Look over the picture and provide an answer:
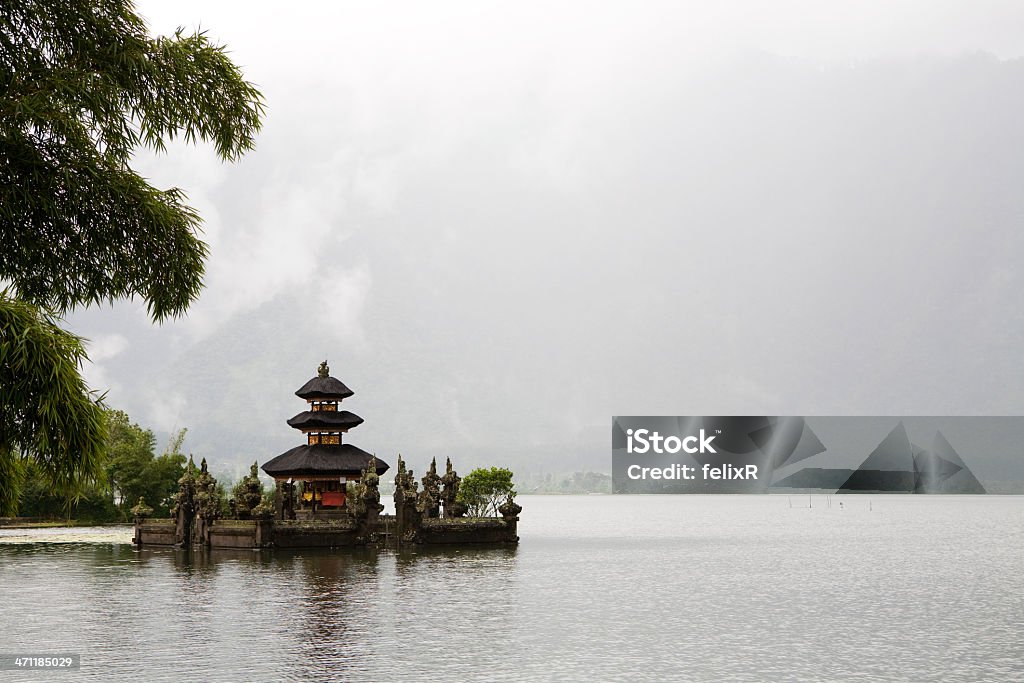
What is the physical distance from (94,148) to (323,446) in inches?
2227

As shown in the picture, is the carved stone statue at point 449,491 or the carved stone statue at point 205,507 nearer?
the carved stone statue at point 205,507

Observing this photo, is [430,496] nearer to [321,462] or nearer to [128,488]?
[321,462]

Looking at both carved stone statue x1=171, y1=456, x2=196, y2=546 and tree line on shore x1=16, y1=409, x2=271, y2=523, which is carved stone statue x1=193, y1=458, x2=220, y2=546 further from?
tree line on shore x1=16, y1=409, x2=271, y2=523

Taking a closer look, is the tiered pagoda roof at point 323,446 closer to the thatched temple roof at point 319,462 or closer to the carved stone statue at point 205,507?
Answer: the thatched temple roof at point 319,462

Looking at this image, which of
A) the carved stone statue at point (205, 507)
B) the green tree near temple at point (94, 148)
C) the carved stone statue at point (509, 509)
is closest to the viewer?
the green tree near temple at point (94, 148)

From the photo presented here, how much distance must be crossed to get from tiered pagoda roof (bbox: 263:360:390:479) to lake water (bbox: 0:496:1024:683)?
741 centimetres

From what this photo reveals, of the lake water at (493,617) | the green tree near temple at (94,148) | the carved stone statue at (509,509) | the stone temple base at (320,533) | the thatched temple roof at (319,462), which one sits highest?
the green tree near temple at (94,148)

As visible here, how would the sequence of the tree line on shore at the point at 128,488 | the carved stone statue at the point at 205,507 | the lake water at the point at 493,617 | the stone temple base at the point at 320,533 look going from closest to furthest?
1. the lake water at the point at 493,617
2. the stone temple base at the point at 320,533
3. the carved stone statue at the point at 205,507
4. the tree line on shore at the point at 128,488

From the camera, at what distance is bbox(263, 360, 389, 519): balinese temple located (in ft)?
221

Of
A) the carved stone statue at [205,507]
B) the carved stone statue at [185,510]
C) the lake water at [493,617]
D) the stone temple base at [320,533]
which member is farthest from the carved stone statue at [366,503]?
the carved stone statue at [185,510]

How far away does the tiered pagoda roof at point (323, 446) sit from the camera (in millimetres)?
67350

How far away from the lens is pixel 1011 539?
352 ft

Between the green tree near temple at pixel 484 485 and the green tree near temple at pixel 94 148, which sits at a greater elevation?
the green tree near temple at pixel 94 148

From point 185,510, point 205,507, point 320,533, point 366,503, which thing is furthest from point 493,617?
point 185,510
